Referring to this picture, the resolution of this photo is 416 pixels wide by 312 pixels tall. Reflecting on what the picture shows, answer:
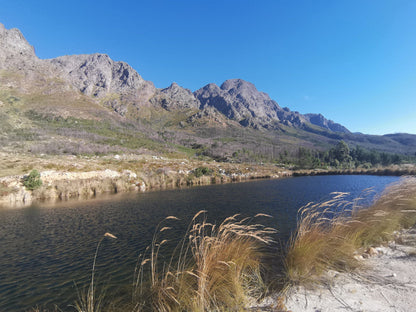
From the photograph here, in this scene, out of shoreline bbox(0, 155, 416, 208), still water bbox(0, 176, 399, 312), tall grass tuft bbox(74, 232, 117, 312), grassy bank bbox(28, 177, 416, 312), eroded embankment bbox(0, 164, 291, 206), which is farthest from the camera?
shoreline bbox(0, 155, 416, 208)

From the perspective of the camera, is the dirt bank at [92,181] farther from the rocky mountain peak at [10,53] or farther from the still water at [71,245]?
the rocky mountain peak at [10,53]

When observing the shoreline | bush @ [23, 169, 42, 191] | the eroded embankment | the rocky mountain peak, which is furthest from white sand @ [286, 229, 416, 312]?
the rocky mountain peak

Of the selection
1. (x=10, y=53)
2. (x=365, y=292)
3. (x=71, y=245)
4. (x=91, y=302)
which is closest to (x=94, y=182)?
(x=71, y=245)

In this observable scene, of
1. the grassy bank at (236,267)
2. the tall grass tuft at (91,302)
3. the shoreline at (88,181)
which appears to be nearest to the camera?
the tall grass tuft at (91,302)

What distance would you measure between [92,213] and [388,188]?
2356cm

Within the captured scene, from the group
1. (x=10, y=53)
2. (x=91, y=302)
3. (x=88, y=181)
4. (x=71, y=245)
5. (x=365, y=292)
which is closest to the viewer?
(x=91, y=302)

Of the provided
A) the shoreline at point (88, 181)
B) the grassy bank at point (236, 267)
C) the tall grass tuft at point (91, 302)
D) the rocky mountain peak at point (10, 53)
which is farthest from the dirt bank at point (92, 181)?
the rocky mountain peak at point (10, 53)

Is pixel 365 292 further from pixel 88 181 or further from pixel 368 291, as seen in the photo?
pixel 88 181

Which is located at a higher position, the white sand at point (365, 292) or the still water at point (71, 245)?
the white sand at point (365, 292)

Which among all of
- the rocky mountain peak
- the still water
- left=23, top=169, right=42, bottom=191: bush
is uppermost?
the rocky mountain peak

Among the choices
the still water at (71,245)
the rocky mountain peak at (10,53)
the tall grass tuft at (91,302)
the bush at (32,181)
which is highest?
the rocky mountain peak at (10,53)

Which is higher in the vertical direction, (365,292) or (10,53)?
(10,53)

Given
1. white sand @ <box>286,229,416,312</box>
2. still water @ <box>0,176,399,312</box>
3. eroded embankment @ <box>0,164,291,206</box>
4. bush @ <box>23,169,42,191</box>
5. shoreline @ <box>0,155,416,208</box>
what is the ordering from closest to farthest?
white sand @ <box>286,229,416,312</box> → still water @ <box>0,176,399,312</box> → eroded embankment @ <box>0,164,291,206</box> → shoreline @ <box>0,155,416,208</box> → bush @ <box>23,169,42,191</box>

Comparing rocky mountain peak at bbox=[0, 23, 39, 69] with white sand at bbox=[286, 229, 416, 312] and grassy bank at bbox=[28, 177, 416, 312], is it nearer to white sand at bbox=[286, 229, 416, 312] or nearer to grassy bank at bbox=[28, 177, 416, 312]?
grassy bank at bbox=[28, 177, 416, 312]
